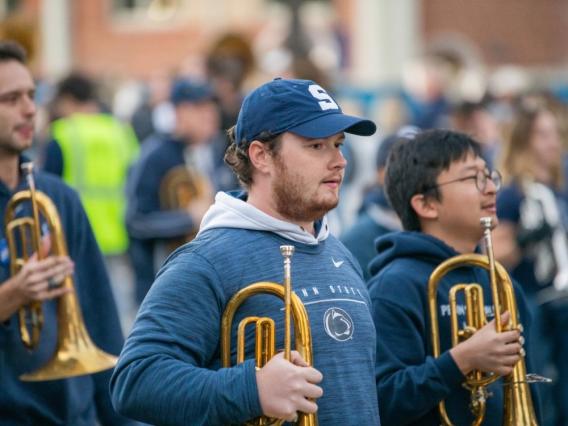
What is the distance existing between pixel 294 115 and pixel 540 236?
163 inches

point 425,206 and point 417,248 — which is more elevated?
point 425,206

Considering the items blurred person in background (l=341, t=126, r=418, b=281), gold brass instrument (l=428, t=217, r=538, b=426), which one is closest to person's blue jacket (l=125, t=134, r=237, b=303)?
blurred person in background (l=341, t=126, r=418, b=281)

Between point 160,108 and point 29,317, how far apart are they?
10254 mm

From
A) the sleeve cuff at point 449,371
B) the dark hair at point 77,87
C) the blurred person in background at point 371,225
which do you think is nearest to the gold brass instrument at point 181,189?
the dark hair at point 77,87

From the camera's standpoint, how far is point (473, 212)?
17.2 ft

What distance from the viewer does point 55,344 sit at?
17.8ft

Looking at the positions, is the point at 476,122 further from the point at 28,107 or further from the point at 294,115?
the point at 294,115

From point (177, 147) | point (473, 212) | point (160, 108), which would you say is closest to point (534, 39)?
point (160, 108)

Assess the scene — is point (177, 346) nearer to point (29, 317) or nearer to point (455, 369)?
point (455, 369)

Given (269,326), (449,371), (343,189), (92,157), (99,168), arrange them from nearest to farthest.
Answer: (269,326) < (449,371) < (343,189) < (92,157) < (99,168)

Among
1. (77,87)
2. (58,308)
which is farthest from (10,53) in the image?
(77,87)

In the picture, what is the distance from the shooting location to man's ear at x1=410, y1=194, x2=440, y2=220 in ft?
17.4

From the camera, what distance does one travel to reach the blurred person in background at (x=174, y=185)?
10.0m

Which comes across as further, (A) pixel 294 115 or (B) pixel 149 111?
(B) pixel 149 111
